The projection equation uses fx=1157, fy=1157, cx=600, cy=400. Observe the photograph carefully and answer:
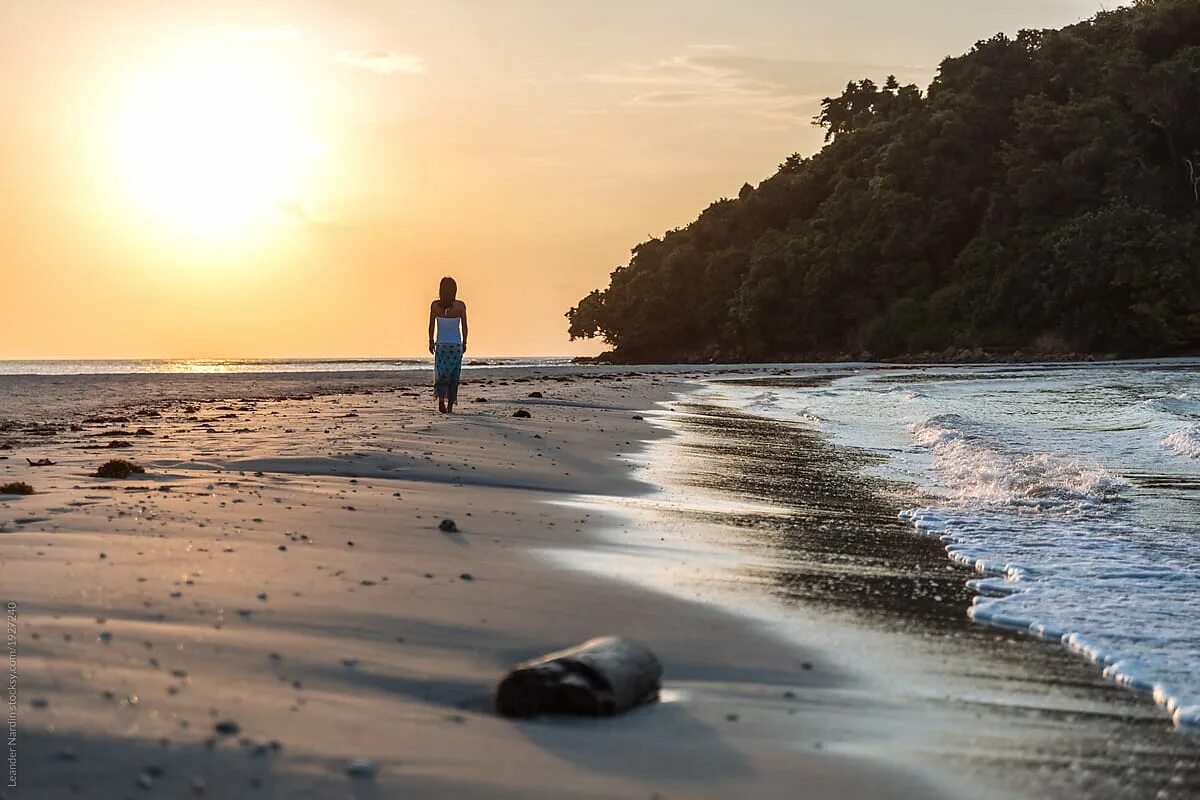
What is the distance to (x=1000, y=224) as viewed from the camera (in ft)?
235

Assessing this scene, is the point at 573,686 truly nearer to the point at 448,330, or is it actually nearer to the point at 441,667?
the point at 441,667

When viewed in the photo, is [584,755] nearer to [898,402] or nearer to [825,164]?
[898,402]

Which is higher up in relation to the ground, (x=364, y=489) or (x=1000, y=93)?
(x=1000, y=93)

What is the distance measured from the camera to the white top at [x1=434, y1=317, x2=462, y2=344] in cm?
1486

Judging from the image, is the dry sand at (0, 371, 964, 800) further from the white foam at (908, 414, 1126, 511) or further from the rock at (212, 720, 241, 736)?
the white foam at (908, 414, 1126, 511)

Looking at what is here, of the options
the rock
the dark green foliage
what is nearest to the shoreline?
the rock

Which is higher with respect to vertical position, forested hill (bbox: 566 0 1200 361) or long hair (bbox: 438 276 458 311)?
forested hill (bbox: 566 0 1200 361)

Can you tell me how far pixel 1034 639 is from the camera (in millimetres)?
4566

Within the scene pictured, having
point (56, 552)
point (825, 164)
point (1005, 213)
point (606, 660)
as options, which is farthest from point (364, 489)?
point (825, 164)

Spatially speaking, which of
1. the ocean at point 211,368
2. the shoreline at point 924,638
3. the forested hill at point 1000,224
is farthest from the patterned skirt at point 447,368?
the forested hill at point 1000,224

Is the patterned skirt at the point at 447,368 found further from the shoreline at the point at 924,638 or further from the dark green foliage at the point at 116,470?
the dark green foliage at the point at 116,470

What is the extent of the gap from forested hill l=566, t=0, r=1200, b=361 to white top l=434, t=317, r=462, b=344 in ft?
178

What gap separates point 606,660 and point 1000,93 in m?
77.8

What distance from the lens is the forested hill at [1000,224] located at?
62.4m
